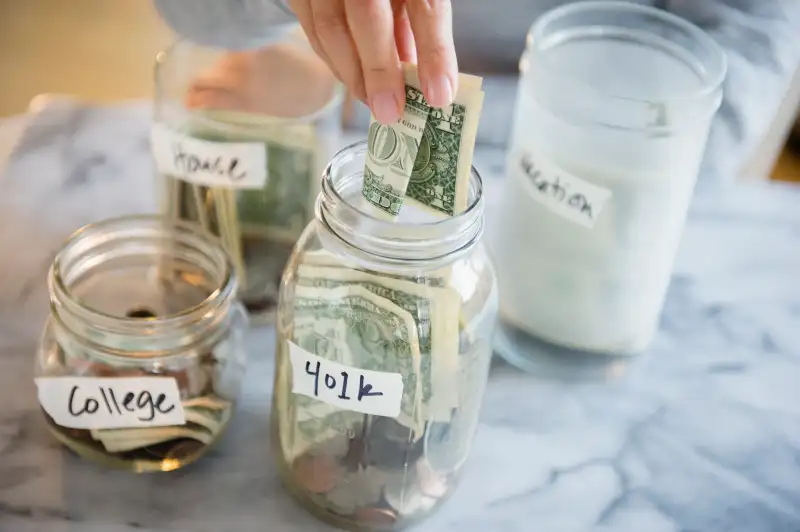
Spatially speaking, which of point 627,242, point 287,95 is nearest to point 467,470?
point 627,242

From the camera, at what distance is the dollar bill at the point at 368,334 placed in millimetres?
441

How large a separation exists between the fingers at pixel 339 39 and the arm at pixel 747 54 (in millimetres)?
433

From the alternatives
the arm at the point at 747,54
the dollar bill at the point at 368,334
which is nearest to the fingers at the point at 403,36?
the dollar bill at the point at 368,334

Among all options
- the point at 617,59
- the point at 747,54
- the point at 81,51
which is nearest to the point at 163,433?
the point at 617,59

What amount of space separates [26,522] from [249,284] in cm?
22

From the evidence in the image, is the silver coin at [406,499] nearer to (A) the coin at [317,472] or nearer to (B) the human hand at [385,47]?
(A) the coin at [317,472]

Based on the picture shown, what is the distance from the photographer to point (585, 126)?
1.70ft

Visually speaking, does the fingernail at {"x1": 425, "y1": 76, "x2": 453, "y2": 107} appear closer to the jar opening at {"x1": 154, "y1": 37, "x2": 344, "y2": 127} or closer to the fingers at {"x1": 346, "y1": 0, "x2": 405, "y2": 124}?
the fingers at {"x1": 346, "y1": 0, "x2": 405, "y2": 124}

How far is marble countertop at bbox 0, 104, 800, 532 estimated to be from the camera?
20.0 inches

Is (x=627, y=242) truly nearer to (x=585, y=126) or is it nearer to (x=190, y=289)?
(x=585, y=126)

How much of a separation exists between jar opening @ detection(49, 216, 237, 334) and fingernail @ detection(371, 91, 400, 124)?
0.49 feet

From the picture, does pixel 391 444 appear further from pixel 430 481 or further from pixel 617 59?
pixel 617 59

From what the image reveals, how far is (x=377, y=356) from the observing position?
1.47 feet

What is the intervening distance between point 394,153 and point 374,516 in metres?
0.21
